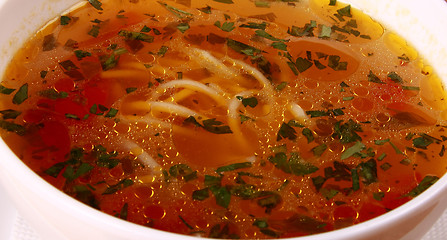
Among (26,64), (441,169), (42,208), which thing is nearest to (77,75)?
(26,64)

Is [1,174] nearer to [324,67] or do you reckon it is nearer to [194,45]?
[194,45]

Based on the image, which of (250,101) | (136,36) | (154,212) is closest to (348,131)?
(250,101)

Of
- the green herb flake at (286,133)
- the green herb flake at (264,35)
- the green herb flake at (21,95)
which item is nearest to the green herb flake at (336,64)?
the green herb flake at (264,35)

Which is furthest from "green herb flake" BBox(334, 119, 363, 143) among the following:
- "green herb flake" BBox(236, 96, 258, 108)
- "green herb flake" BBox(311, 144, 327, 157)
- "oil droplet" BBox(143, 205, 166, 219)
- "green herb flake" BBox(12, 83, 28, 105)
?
"green herb flake" BBox(12, 83, 28, 105)

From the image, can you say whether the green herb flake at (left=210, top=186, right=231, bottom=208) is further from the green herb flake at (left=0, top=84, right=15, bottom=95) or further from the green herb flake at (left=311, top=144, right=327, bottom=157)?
the green herb flake at (left=0, top=84, right=15, bottom=95)

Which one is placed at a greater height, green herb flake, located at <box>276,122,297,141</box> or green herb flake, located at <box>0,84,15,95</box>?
green herb flake, located at <box>276,122,297,141</box>

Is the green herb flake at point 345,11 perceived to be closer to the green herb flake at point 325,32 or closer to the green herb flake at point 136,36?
the green herb flake at point 325,32

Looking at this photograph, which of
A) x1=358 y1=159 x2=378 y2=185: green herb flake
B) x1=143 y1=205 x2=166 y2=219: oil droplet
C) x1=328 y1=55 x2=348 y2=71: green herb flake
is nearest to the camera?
x1=143 y1=205 x2=166 y2=219: oil droplet

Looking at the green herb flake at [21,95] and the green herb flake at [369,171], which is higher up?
the green herb flake at [369,171]

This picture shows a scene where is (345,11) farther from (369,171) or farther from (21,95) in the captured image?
(21,95)
